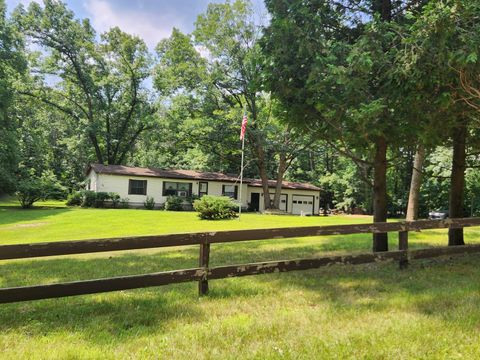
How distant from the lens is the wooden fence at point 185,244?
3.62 metres

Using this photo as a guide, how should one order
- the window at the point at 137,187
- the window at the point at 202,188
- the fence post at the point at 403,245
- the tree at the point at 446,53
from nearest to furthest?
the tree at the point at 446,53 < the fence post at the point at 403,245 < the window at the point at 137,187 < the window at the point at 202,188

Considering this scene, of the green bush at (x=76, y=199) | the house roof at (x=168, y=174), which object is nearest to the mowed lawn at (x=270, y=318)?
the house roof at (x=168, y=174)

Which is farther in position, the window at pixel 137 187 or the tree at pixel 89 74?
the tree at pixel 89 74

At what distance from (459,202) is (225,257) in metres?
5.77

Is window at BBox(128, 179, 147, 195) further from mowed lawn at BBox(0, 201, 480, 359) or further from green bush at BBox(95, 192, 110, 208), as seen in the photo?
mowed lawn at BBox(0, 201, 480, 359)

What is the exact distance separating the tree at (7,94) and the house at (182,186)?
232 inches

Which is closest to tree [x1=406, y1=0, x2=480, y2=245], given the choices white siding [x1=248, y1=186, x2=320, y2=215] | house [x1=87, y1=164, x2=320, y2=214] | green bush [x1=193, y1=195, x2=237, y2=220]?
green bush [x1=193, y1=195, x2=237, y2=220]

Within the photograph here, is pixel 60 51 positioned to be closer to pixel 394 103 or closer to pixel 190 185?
pixel 190 185

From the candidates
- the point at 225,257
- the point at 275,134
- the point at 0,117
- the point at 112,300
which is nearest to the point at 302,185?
the point at 275,134

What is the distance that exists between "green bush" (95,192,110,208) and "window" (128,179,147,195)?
222 cm

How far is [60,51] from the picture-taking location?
34250mm

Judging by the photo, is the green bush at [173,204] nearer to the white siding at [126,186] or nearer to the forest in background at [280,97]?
the white siding at [126,186]

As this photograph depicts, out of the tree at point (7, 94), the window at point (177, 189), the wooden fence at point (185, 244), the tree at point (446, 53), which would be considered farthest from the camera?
the window at point (177, 189)

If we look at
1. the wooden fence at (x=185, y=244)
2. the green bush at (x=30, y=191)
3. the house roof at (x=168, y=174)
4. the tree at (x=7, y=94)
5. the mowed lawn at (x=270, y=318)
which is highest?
the tree at (x=7, y=94)
